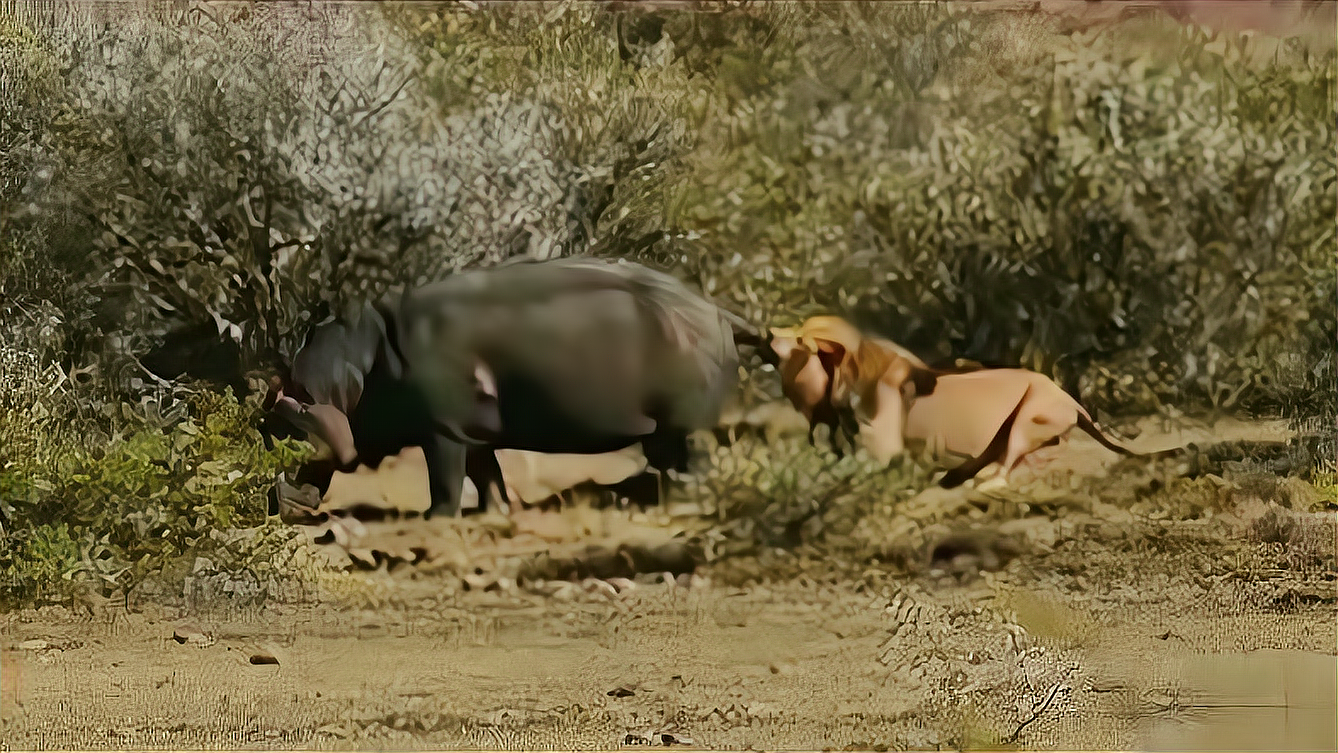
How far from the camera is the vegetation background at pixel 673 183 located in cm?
325

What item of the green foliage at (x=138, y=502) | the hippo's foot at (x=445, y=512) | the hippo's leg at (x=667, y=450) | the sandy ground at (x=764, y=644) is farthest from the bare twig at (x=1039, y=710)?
the green foliage at (x=138, y=502)

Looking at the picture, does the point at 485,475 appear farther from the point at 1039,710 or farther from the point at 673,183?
the point at 1039,710

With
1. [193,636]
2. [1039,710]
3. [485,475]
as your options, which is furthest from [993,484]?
[193,636]

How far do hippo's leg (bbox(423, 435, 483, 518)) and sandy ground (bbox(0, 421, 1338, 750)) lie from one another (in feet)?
0.30

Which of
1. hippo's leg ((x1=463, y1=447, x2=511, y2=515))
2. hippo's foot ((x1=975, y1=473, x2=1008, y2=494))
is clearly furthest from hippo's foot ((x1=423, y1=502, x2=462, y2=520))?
hippo's foot ((x1=975, y1=473, x2=1008, y2=494))

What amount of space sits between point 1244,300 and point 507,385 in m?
1.79

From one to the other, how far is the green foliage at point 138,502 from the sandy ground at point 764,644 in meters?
0.13

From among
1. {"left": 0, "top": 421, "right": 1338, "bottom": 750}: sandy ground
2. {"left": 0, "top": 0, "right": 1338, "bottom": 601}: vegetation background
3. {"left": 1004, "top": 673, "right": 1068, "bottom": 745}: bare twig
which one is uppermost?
{"left": 0, "top": 0, "right": 1338, "bottom": 601}: vegetation background

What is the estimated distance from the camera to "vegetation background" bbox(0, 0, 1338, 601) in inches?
128

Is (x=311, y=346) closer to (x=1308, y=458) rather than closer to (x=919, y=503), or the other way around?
(x=919, y=503)

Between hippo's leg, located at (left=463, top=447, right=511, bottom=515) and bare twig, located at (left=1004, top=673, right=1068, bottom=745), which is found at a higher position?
hippo's leg, located at (left=463, top=447, right=511, bottom=515)

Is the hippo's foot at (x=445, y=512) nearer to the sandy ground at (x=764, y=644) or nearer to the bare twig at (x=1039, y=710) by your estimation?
the sandy ground at (x=764, y=644)

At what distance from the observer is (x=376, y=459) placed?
3256mm

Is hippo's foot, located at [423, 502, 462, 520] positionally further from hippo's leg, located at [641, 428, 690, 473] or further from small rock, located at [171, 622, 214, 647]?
small rock, located at [171, 622, 214, 647]
